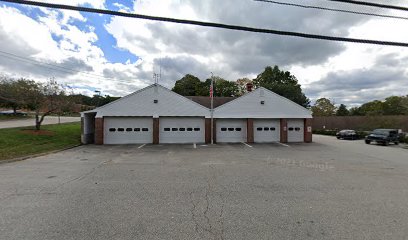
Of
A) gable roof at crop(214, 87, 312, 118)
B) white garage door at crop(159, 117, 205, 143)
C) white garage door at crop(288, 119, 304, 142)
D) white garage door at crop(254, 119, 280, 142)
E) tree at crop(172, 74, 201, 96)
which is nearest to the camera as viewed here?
white garage door at crop(159, 117, 205, 143)

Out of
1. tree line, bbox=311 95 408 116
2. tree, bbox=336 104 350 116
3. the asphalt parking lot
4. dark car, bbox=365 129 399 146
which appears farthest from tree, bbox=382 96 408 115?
the asphalt parking lot

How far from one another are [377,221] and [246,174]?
4.64m

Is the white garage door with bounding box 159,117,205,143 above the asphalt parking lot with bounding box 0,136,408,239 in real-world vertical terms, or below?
above

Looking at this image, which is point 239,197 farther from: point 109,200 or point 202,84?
point 202,84

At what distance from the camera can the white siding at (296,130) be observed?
2314 centimetres

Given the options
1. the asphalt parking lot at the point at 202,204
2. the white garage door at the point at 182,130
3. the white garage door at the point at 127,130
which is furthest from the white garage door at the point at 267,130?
the asphalt parking lot at the point at 202,204

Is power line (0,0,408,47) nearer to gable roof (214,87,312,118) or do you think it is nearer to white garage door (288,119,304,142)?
gable roof (214,87,312,118)

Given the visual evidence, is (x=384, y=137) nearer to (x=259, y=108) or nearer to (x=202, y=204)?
(x=259, y=108)

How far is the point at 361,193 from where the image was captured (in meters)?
6.72

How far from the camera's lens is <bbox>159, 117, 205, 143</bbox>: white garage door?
69.7 ft

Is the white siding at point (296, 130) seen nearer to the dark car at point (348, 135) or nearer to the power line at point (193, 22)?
the dark car at point (348, 135)

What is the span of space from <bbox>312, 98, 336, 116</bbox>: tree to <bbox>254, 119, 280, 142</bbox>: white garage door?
1783 inches

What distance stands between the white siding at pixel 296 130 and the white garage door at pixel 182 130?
848 centimetres

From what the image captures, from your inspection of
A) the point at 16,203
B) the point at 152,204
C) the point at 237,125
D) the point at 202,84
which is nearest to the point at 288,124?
the point at 237,125
